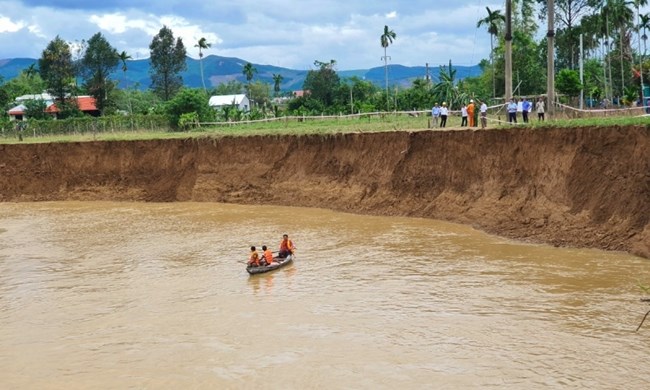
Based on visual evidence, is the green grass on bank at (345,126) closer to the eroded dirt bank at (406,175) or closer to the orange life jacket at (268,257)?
the eroded dirt bank at (406,175)

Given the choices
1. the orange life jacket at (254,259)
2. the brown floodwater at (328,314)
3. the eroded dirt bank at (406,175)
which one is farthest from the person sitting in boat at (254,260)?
the eroded dirt bank at (406,175)

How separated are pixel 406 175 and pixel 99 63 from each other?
57835 millimetres

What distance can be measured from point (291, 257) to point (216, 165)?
15.9 metres

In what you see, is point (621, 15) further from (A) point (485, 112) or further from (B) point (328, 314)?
(B) point (328, 314)

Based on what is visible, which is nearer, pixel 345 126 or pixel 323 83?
pixel 345 126

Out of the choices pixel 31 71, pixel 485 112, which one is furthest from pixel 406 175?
pixel 31 71

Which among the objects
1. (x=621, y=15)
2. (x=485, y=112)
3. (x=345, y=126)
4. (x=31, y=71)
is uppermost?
(x=31, y=71)

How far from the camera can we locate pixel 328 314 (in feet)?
49.2

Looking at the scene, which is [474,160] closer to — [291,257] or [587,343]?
[291,257]

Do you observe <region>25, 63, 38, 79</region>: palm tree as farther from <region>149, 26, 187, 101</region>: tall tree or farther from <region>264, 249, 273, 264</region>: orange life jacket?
<region>264, 249, 273, 264</region>: orange life jacket

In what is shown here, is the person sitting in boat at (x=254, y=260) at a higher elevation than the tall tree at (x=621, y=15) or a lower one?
lower

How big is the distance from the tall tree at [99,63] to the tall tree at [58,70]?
6.59 metres

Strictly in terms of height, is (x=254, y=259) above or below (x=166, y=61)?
below

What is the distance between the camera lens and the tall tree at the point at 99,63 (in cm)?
7500
